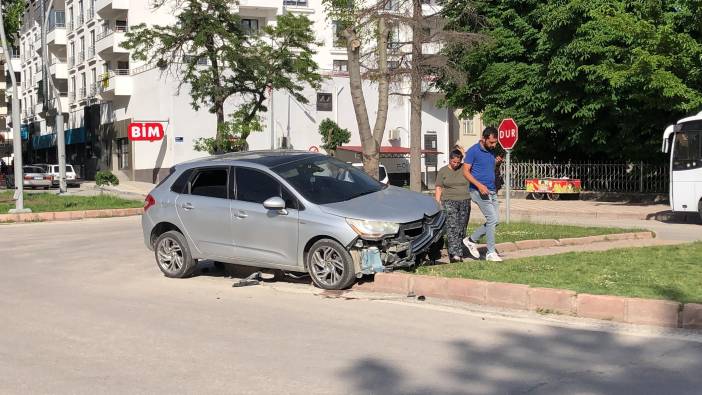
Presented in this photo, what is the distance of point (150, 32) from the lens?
38.0 meters

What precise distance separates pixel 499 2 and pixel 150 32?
55.5 ft

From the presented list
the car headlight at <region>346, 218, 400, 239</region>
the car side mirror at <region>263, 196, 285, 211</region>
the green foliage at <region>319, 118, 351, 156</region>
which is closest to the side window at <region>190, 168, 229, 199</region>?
the car side mirror at <region>263, 196, 285, 211</region>

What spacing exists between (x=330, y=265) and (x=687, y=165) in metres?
14.7

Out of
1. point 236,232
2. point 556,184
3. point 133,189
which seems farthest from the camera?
point 133,189

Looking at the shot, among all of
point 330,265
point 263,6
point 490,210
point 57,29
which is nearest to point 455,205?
point 490,210

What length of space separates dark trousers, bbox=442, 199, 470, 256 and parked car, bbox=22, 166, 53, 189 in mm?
42848

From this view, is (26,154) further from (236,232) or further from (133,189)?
(236,232)

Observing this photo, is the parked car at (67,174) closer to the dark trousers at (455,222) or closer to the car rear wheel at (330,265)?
the dark trousers at (455,222)

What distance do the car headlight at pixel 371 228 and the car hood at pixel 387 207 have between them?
50mm

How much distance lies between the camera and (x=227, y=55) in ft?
125

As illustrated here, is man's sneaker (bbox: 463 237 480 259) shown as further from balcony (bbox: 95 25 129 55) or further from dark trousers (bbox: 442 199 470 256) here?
balcony (bbox: 95 25 129 55)

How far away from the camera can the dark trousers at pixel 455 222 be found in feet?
36.3

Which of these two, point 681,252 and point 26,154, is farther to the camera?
point 26,154

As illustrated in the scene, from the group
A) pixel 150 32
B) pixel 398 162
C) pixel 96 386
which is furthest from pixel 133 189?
pixel 96 386
